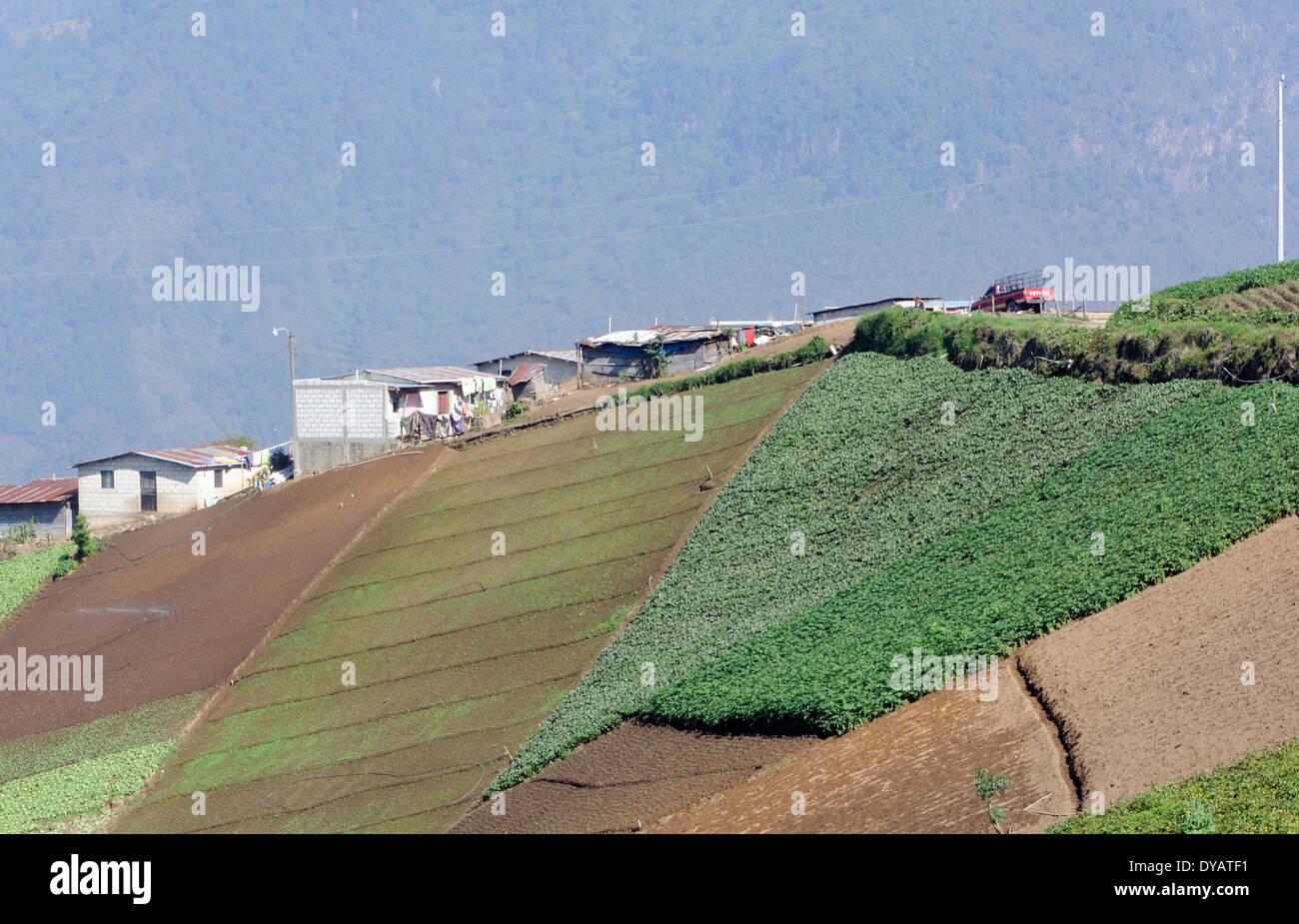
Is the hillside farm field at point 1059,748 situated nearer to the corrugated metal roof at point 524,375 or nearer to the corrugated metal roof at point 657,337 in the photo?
the corrugated metal roof at point 657,337

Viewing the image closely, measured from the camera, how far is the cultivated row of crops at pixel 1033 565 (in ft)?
91.0

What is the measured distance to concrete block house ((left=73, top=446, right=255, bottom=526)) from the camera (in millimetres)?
63875

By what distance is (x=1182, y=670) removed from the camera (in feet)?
77.0

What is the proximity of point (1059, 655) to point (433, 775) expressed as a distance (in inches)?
607

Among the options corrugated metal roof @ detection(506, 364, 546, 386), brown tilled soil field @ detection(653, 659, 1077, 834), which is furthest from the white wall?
brown tilled soil field @ detection(653, 659, 1077, 834)

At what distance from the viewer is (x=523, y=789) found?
102ft

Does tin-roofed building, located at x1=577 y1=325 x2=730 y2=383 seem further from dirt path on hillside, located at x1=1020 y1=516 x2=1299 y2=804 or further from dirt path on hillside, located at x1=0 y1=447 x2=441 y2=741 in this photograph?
dirt path on hillside, located at x1=1020 y1=516 x2=1299 y2=804

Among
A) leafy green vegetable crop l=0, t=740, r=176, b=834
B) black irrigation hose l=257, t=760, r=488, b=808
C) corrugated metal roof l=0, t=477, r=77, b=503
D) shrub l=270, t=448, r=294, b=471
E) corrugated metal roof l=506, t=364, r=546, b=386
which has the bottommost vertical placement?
leafy green vegetable crop l=0, t=740, r=176, b=834

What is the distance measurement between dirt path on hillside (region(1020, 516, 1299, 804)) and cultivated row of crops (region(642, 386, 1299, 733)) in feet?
2.82

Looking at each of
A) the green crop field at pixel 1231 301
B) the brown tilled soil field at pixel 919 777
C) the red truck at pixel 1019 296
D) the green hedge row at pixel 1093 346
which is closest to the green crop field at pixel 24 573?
the green hedge row at pixel 1093 346

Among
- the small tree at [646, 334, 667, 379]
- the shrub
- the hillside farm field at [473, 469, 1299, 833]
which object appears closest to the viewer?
the hillside farm field at [473, 469, 1299, 833]

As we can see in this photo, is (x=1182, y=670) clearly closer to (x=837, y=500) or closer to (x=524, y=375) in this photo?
(x=837, y=500)
